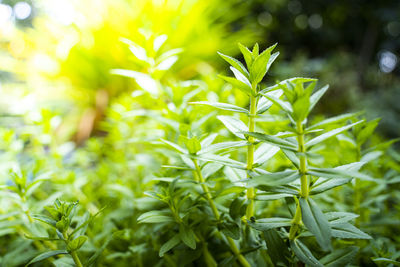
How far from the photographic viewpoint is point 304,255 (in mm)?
374

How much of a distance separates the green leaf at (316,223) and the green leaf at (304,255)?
67 mm

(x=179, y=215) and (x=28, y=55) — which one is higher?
(x=28, y=55)

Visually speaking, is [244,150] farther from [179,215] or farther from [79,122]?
[79,122]

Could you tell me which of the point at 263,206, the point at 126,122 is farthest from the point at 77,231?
the point at 126,122

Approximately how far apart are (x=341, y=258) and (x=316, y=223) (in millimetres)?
123

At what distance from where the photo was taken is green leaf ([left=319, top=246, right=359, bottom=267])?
1.31ft

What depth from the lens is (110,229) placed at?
577mm

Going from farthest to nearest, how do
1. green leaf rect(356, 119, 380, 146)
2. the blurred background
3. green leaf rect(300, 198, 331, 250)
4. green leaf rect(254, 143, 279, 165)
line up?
1. the blurred background
2. green leaf rect(356, 119, 380, 146)
3. green leaf rect(254, 143, 279, 165)
4. green leaf rect(300, 198, 331, 250)

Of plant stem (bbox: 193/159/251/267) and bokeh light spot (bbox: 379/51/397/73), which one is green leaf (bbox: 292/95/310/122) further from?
bokeh light spot (bbox: 379/51/397/73)

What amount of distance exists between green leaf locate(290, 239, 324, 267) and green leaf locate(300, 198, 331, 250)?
0.07 m

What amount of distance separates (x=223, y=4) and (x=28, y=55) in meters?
1.62

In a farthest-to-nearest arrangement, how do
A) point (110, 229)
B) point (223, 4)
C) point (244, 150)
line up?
point (223, 4) < point (244, 150) < point (110, 229)

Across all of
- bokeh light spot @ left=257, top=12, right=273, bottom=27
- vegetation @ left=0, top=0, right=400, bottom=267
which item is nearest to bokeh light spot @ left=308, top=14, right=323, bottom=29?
bokeh light spot @ left=257, top=12, right=273, bottom=27

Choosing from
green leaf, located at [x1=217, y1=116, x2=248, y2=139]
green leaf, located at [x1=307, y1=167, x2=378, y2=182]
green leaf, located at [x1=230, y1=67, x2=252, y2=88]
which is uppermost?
green leaf, located at [x1=230, y1=67, x2=252, y2=88]
